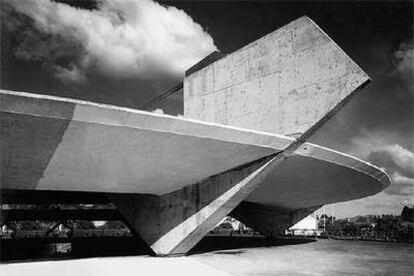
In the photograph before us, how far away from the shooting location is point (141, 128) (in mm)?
11992

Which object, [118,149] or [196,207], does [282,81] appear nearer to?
[196,207]

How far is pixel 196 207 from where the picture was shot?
16.6 m

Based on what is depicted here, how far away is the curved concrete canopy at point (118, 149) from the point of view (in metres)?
10.7

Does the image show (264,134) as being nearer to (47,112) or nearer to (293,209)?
(47,112)

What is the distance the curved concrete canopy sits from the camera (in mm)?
10703

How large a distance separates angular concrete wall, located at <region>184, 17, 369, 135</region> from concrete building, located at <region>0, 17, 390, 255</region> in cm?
4

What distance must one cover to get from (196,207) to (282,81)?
6.66m

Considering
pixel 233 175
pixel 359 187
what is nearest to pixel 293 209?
pixel 359 187

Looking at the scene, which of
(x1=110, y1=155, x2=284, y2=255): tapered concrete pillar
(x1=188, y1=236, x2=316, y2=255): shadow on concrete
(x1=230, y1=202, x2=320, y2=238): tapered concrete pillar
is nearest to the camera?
(x1=110, y1=155, x2=284, y2=255): tapered concrete pillar

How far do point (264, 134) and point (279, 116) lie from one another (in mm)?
1511

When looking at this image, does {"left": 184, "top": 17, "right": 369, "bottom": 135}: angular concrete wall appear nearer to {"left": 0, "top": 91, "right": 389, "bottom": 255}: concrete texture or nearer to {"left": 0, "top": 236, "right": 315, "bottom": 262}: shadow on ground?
{"left": 0, "top": 91, "right": 389, "bottom": 255}: concrete texture

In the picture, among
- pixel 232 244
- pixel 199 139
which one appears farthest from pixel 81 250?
pixel 199 139

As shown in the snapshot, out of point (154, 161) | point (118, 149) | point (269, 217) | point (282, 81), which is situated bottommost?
point (269, 217)

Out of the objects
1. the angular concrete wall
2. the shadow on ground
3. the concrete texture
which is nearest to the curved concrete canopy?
Answer: the concrete texture
